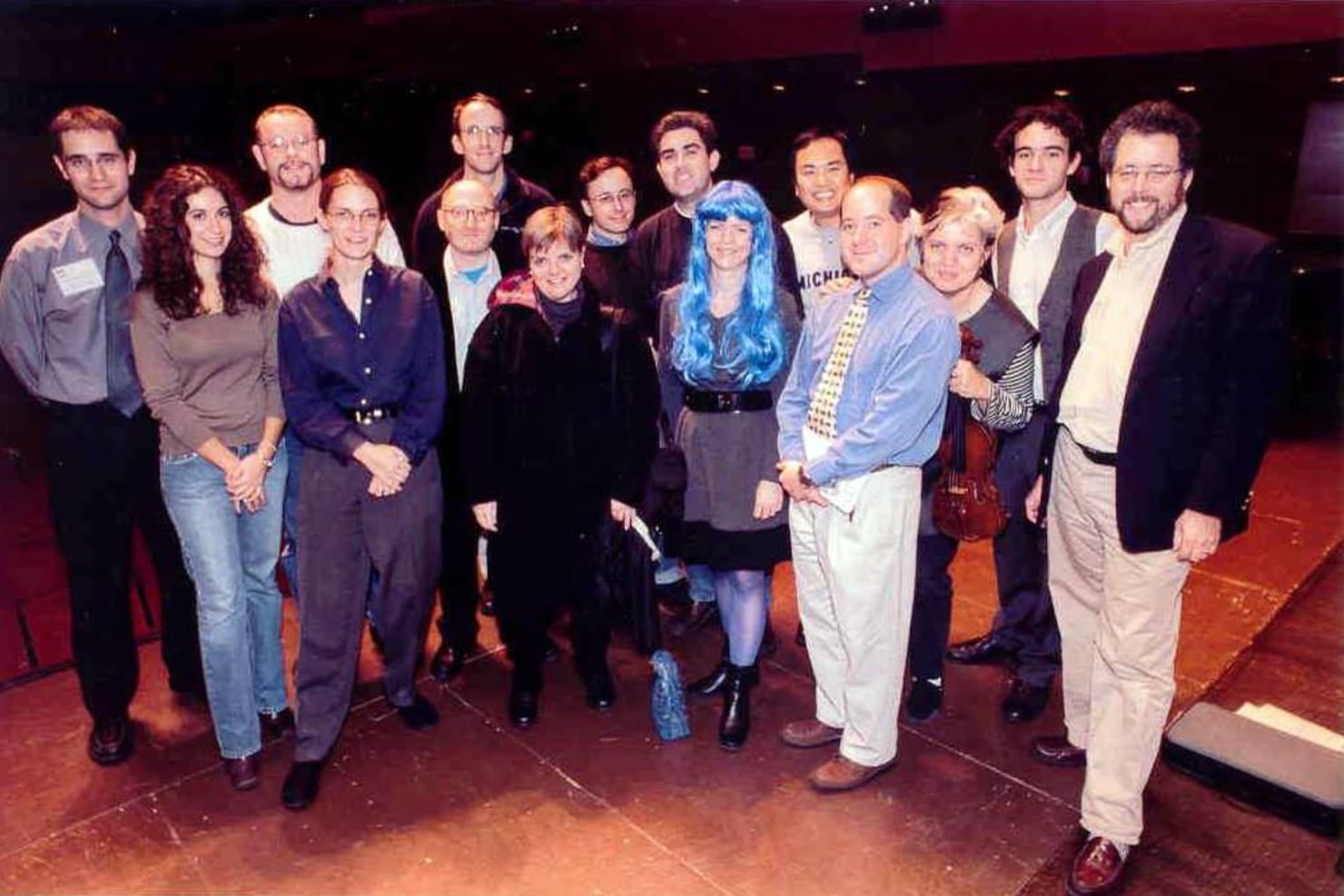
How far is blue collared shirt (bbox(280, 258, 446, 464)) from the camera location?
107 inches

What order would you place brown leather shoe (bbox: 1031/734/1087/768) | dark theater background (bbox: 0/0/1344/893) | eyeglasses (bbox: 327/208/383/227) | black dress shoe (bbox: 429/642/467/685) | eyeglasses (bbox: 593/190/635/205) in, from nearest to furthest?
1. dark theater background (bbox: 0/0/1344/893)
2. eyeglasses (bbox: 327/208/383/227)
3. brown leather shoe (bbox: 1031/734/1087/768)
4. black dress shoe (bbox: 429/642/467/685)
5. eyeglasses (bbox: 593/190/635/205)

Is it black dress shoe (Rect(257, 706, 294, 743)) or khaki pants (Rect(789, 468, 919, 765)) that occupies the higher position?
khaki pants (Rect(789, 468, 919, 765))

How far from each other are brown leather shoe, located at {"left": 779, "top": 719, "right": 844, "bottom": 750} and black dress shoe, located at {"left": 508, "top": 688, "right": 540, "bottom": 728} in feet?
2.79

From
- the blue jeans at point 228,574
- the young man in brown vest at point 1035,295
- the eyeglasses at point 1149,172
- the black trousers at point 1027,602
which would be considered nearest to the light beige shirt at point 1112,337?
the eyeglasses at point 1149,172

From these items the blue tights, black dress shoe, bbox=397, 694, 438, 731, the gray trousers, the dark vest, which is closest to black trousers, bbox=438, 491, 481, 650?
black dress shoe, bbox=397, 694, 438, 731

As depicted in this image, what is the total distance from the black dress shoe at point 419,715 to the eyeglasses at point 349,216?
1.61 m

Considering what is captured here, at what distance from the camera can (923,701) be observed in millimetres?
3221

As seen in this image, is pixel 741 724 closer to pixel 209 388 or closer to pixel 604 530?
pixel 604 530

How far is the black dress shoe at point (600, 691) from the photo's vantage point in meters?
3.31

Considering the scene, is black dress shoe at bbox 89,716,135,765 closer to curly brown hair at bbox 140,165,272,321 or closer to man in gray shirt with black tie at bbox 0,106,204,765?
man in gray shirt with black tie at bbox 0,106,204,765

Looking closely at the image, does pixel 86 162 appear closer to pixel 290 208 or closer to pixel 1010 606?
pixel 290 208

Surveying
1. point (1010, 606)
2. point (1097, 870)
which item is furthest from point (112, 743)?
point (1010, 606)

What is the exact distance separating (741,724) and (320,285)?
190 cm

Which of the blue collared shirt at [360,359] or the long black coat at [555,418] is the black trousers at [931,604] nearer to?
the long black coat at [555,418]
